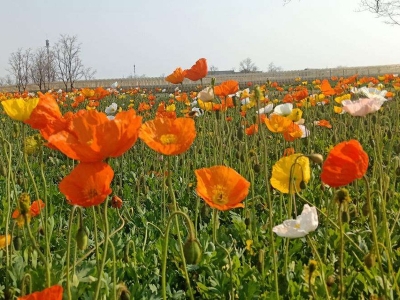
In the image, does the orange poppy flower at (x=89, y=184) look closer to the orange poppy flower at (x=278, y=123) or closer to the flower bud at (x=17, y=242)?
the flower bud at (x=17, y=242)

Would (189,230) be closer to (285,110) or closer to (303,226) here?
(303,226)

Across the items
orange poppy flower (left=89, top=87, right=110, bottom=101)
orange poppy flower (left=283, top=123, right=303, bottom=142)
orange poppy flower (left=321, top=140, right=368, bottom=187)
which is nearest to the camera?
orange poppy flower (left=321, top=140, right=368, bottom=187)

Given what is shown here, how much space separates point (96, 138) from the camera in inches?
41.4

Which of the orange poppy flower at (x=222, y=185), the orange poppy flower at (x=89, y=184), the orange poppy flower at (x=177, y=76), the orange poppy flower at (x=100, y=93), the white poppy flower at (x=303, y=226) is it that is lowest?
the white poppy flower at (x=303, y=226)

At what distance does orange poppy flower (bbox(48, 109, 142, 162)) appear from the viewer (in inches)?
40.9

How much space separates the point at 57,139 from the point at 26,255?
0.98 m

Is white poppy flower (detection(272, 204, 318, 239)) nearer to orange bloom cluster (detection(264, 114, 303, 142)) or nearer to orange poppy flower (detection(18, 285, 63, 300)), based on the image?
orange poppy flower (detection(18, 285, 63, 300))

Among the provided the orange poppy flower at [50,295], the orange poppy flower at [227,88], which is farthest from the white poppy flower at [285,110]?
the orange poppy flower at [50,295]

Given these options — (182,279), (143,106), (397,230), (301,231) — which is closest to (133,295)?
(182,279)

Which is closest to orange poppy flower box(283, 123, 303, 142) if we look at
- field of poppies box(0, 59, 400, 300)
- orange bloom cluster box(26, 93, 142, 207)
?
field of poppies box(0, 59, 400, 300)

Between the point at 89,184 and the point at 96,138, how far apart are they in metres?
0.10

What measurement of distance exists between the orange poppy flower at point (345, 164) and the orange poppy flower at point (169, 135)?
0.34 metres

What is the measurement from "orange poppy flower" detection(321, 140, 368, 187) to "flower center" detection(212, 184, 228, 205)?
0.27 metres

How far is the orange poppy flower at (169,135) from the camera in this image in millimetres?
1289
